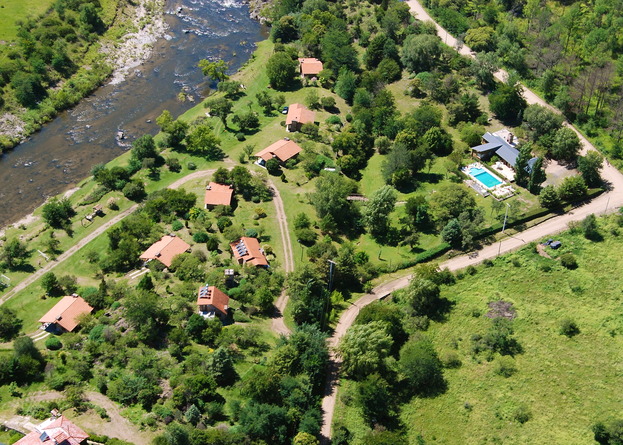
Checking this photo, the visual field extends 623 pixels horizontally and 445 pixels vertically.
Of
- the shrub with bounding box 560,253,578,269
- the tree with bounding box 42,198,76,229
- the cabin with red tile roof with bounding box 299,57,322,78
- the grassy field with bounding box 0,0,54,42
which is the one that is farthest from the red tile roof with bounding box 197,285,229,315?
the grassy field with bounding box 0,0,54,42

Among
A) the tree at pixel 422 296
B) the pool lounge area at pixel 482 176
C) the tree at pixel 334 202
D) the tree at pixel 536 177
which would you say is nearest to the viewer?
the tree at pixel 422 296

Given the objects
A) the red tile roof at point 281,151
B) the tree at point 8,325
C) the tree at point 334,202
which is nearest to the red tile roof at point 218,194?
the red tile roof at point 281,151

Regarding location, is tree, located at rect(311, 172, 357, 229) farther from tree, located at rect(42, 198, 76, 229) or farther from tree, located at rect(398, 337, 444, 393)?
tree, located at rect(42, 198, 76, 229)

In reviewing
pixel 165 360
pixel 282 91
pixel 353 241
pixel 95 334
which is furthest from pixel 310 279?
pixel 282 91

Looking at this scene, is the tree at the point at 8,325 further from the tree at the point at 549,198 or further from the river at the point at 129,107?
the tree at the point at 549,198

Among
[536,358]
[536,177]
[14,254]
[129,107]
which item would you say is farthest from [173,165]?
[536,358]

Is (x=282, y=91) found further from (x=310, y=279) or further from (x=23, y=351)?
(x=23, y=351)
